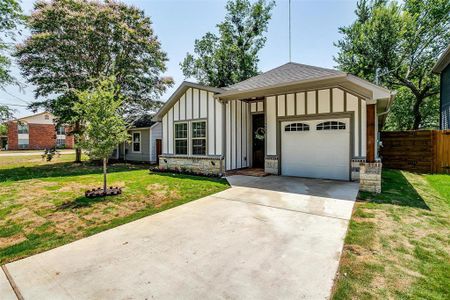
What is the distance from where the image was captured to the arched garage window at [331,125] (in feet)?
26.7

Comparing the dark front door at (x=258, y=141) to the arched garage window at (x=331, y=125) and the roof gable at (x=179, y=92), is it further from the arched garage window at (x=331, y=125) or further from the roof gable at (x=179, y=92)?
the arched garage window at (x=331, y=125)

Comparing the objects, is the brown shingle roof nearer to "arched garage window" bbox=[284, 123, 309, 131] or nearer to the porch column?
"arched garage window" bbox=[284, 123, 309, 131]

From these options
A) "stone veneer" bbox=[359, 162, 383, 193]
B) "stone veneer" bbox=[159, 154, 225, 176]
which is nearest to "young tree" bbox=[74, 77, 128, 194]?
"stone veneer" bbox=[159, 154, 225, 176]

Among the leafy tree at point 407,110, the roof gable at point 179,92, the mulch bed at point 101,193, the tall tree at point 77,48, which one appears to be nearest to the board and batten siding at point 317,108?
the roof gable at point 179,92

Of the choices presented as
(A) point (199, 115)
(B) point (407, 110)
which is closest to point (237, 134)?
(A) point (199, 115)

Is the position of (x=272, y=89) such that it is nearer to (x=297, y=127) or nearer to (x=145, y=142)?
(x=297, y=127)

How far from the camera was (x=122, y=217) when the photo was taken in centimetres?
485

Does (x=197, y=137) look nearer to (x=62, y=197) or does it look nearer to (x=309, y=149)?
(x=309, y=149)

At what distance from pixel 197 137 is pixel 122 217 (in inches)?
240

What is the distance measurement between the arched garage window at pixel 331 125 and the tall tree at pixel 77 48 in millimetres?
11881

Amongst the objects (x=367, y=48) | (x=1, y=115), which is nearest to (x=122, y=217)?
(x=1, y=115)

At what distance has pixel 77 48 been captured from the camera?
47.2ft

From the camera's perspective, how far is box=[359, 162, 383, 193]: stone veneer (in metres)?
6.30

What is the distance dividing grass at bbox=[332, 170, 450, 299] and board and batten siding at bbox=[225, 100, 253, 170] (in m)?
5.58
